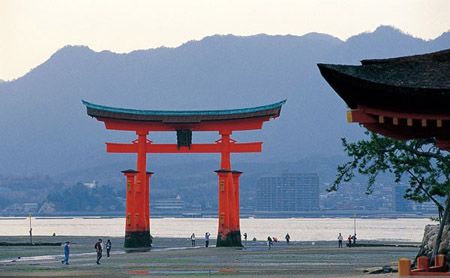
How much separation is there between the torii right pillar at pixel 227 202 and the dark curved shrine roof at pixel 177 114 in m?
1.63

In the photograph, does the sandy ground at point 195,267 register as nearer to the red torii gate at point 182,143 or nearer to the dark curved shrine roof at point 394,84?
the red torii gate at point 182,143

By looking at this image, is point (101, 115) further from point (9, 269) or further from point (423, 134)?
point (423, 134)

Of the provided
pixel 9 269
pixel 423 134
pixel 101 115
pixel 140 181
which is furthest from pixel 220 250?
pixel 423 134

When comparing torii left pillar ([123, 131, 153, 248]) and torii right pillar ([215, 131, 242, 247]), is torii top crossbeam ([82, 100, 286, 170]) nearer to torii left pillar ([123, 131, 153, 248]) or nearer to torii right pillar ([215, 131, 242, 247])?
torii right pillar ([215, 131, 242, 247])

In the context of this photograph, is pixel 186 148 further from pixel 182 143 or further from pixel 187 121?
pixel 187 121

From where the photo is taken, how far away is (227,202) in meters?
59.9

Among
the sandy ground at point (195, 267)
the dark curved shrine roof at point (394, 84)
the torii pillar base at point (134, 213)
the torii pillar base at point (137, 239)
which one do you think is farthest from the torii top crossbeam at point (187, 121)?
the dark curved shrine roof at point (394, 84)

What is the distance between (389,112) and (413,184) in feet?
73.3

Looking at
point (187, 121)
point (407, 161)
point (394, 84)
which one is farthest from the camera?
point (187, 121)

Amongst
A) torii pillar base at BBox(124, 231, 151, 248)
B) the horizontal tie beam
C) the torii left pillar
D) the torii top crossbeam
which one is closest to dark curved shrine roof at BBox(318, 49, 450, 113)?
the torii top crossbeam

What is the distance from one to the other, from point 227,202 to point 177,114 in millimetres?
7159

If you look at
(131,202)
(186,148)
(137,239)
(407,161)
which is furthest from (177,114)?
(407,161)

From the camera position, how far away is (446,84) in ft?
59.5

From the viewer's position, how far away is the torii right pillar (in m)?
59.5
